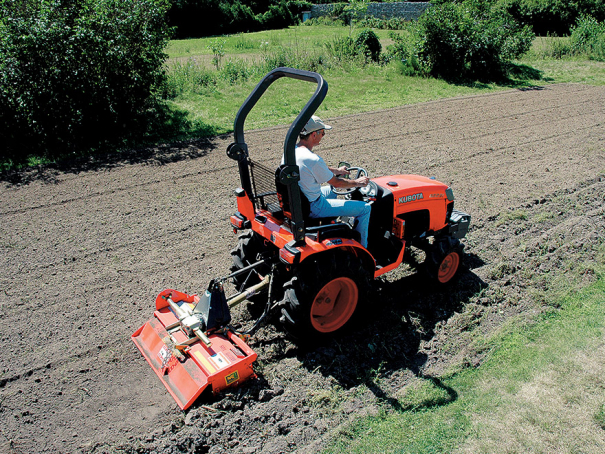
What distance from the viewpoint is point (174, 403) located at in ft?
13.4

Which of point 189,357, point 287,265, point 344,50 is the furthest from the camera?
point 344,50

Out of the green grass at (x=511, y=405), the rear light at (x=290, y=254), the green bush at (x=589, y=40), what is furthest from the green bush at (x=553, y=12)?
the rear light at (x=290, y=254)

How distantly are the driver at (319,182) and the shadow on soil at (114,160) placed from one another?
6.06m

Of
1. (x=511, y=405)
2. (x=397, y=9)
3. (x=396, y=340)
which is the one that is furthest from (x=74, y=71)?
(x=397, y=9)

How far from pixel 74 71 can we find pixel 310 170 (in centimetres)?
814

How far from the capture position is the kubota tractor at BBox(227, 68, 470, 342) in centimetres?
417

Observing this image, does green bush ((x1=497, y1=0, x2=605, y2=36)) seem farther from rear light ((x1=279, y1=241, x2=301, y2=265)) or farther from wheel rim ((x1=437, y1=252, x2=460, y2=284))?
rear light ((x1=279, y1=241, x2=301, y2=265))

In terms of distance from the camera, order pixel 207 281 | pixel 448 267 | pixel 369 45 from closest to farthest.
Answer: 1. pixel 448 267
2. pixel 207 281
3. pixel 369 45

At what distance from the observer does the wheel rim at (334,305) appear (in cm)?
461

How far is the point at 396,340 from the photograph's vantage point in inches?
188

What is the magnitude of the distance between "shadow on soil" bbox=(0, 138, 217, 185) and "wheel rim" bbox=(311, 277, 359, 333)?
20.3ft

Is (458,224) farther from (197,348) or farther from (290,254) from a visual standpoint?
(197,348)

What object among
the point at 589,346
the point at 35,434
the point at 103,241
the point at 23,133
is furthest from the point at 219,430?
the point at 23,133

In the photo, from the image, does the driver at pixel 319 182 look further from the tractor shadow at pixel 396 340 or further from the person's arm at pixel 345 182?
the tractor shadow at pixel 396 340
